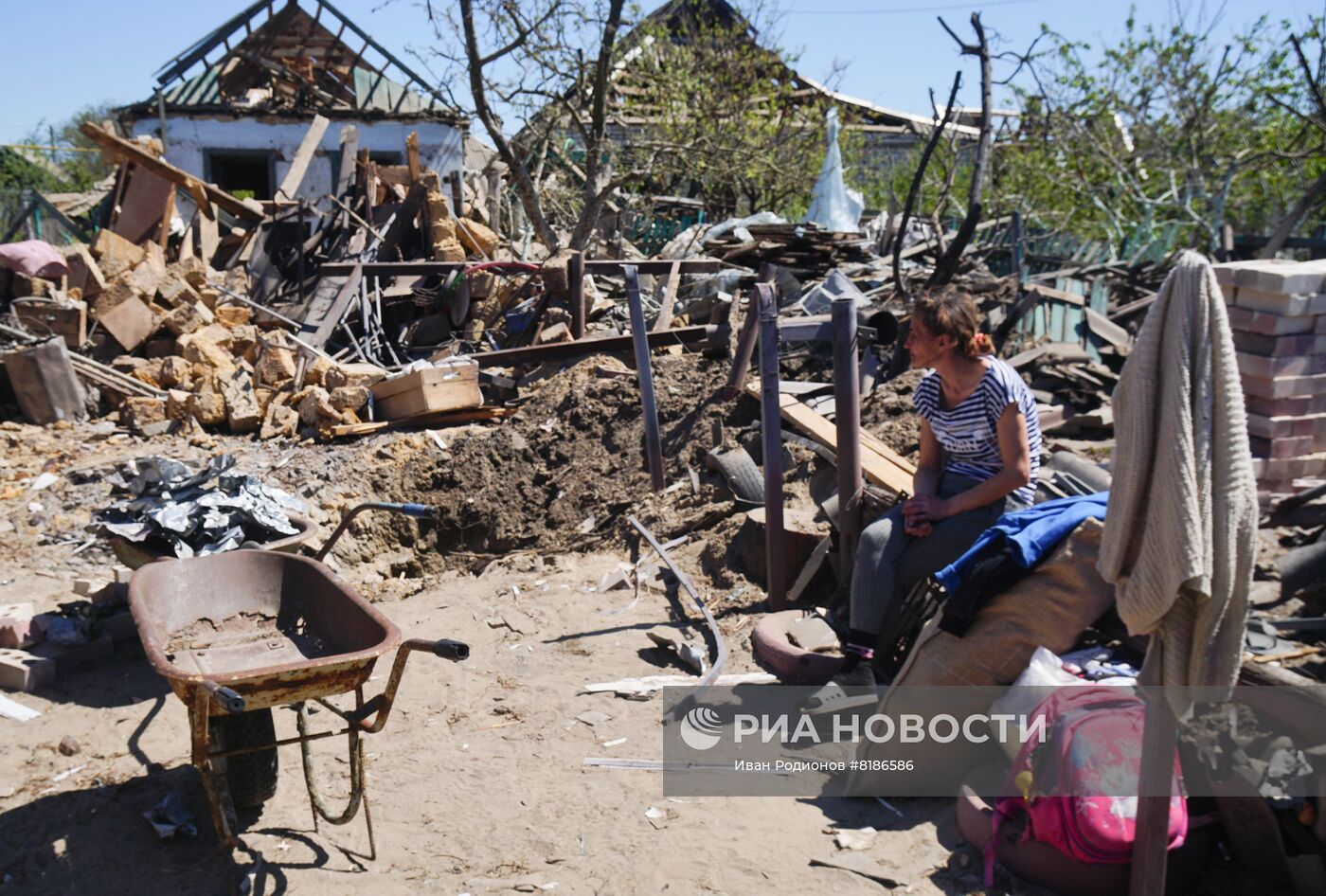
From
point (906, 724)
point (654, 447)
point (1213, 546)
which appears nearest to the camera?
point (1213, 546)

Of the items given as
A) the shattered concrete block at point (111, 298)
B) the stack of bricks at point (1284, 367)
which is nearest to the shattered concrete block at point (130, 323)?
the shattered concrete block at point (111, 298)

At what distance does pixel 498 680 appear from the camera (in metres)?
5.11

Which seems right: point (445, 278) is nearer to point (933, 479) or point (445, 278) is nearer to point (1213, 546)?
point (933, 479)

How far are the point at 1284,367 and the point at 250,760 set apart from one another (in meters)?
5.20

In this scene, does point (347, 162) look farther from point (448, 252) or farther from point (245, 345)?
point (245, 345)

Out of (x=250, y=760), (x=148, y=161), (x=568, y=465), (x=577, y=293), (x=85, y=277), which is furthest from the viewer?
(x=148, y=161)

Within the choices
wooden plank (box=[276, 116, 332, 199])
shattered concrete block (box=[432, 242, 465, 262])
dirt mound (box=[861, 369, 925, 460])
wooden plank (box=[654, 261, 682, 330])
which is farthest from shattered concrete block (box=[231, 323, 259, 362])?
dirt mound (box=[861, 369, 925, 460])

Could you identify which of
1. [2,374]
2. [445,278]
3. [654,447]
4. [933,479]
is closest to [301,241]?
[445,278]

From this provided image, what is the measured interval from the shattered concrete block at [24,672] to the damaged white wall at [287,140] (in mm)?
14723

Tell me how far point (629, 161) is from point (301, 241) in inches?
229

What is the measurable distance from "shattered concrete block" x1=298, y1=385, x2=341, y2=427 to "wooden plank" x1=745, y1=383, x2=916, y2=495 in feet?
13.0

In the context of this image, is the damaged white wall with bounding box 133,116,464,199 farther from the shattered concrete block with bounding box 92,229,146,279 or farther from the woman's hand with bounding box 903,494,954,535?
the woman's hand with bounding box 903,494,954,535

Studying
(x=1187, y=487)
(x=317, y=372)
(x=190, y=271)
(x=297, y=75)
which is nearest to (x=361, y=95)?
(x=297, y=75)

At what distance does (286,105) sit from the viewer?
18750mm
